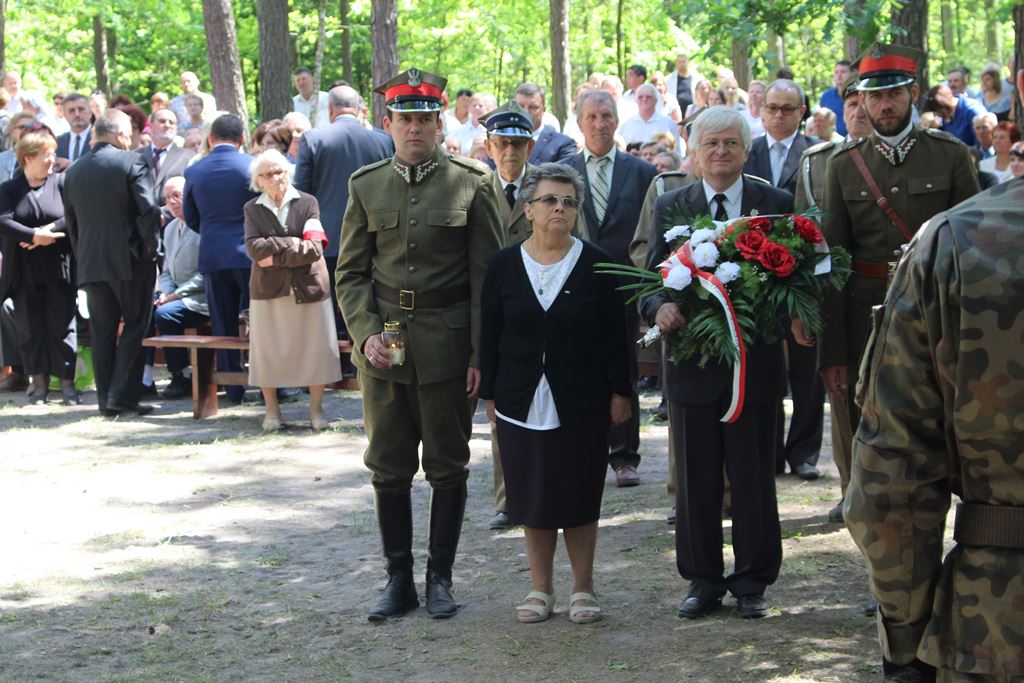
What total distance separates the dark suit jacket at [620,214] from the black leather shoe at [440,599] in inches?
114

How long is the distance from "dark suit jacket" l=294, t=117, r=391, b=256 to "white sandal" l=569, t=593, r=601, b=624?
262 inches

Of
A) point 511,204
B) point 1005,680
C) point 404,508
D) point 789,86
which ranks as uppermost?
point 789,86

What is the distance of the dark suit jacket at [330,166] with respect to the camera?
12.3 metres

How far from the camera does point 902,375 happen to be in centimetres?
277

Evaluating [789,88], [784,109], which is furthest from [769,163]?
[789,88]

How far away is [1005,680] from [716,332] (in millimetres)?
3099

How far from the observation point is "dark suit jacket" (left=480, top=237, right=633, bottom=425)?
5977 millimetres

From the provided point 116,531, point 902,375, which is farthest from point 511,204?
point 902,375

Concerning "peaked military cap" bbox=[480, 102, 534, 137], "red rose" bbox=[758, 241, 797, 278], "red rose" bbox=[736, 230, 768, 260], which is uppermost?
"peaked military cap" bbox=[480, 102, 534, 137]

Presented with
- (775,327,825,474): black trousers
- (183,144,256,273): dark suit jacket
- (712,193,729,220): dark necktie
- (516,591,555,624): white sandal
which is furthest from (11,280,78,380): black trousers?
(712,193,729,220): dark necktie

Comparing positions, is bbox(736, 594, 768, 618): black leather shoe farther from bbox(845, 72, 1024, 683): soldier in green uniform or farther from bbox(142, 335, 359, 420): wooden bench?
bbox(142, 335, 359, 420): wooden bench

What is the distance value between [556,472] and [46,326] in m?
8.36

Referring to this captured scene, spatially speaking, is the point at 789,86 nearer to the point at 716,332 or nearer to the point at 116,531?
the point at 716,332

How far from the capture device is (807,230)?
593cm
